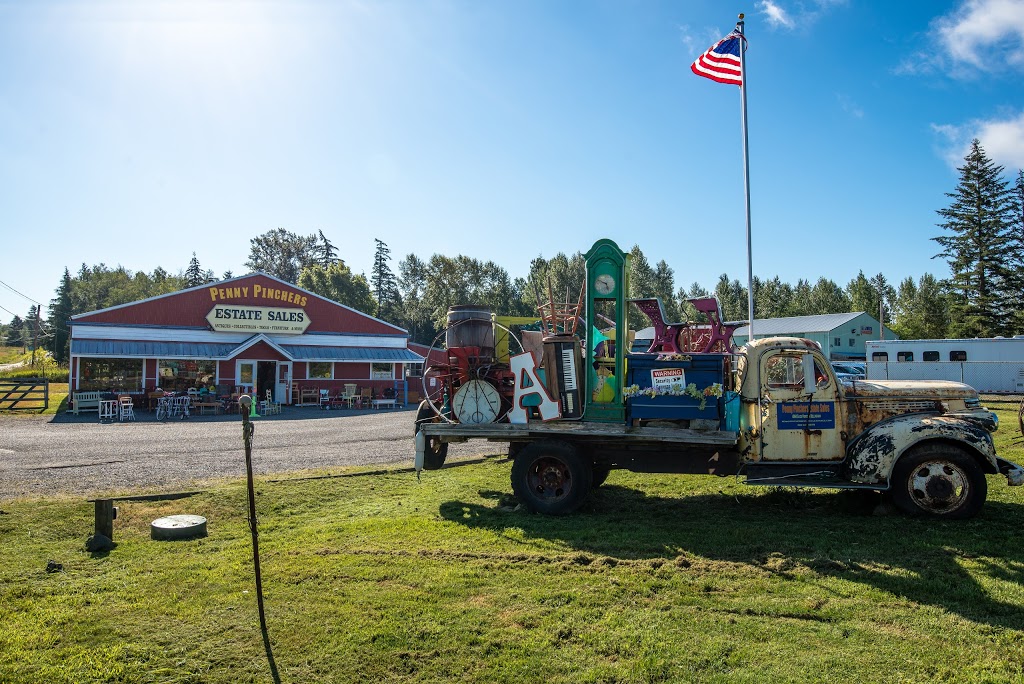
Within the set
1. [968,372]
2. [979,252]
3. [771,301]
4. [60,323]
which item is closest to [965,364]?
[968,372]

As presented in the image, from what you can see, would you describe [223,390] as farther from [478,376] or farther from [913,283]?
[913,283]

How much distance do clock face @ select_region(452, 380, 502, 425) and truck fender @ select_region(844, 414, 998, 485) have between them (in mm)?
4591

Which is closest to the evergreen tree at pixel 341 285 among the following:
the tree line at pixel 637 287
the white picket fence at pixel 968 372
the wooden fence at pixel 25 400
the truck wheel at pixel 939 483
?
the tree line at pixel 637 287

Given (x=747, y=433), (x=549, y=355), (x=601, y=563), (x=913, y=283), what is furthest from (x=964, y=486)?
(x=913, y=283)

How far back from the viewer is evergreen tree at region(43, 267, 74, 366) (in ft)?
195

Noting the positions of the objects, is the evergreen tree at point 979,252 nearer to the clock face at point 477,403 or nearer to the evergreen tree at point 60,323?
the clock face at point 477,403

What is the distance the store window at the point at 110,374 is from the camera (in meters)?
27.1

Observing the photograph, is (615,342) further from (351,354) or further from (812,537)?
(351,354)

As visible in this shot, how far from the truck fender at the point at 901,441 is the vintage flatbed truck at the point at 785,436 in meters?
0.01

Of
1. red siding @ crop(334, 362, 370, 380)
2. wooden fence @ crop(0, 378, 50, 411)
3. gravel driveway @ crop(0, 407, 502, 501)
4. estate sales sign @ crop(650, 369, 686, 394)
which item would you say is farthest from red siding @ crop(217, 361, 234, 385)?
estate sales sign @ crop(650, 369, 686, 394)

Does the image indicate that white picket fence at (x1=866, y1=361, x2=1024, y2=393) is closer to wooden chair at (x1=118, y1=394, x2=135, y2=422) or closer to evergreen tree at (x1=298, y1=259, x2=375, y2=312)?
wooden chair at (x1=118, y1=394, x2=135, y2=422)

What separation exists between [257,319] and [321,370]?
4.09 metres

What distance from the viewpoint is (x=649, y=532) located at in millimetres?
7227

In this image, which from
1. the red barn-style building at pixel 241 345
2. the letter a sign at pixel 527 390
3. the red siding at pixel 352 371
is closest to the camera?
the letter a sign at pixel 527 390
